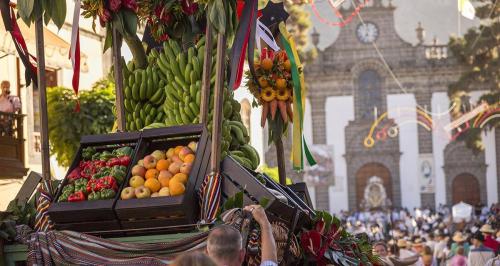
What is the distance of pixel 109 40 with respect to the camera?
765cm

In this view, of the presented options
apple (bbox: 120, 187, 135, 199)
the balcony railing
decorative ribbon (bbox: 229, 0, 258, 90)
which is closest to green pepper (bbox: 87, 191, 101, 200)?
apple (bbox: 120, 187, 135, 199)

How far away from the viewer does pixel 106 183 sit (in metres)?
6.31

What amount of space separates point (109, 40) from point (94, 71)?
14.5m

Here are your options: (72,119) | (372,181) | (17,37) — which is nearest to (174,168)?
(17,37)

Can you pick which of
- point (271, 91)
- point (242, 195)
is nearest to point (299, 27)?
point (271, 91)

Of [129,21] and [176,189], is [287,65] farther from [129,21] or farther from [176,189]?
[176,189]

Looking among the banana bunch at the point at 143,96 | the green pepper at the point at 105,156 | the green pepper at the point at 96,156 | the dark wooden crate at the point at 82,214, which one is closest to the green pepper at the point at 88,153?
the green pepper at the point at 96,156

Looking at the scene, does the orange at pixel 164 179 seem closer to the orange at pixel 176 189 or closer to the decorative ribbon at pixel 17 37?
the orange at pixel 176 189

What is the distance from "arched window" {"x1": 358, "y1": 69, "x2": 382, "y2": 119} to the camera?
5719 centimetres

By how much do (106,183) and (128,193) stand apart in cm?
15

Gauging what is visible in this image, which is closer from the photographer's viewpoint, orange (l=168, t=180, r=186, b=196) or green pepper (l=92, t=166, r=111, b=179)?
orange (l=168, t=180, r=186, b=196)

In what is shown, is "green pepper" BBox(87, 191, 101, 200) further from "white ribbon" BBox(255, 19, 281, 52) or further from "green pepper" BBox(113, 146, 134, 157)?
"white ribbon" BBox(255, 19, 281, 52)

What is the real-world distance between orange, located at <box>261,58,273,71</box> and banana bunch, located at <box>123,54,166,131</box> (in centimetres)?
122

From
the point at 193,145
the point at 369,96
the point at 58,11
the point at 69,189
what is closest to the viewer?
the point at 69,189
